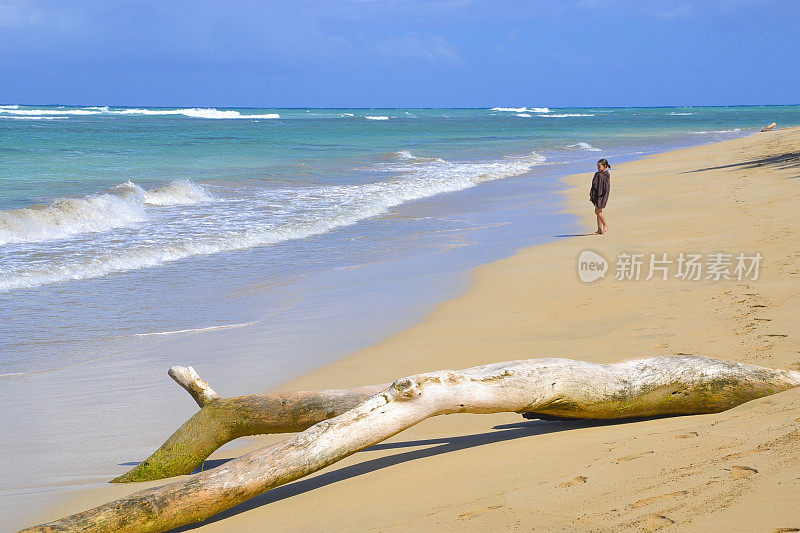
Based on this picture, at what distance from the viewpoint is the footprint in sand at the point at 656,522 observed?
250cm

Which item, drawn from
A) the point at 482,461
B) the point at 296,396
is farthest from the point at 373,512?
the point at 296,396

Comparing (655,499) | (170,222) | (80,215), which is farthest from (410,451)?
(80,215)

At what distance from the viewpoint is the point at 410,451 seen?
4051 millimetres

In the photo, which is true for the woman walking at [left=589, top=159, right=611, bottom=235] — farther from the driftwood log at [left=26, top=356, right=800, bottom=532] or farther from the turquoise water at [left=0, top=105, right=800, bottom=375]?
the driftwood log at [left=26, top=356, right=800, bottom=532]

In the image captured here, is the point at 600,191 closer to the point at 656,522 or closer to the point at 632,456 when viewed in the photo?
the point at 632,456

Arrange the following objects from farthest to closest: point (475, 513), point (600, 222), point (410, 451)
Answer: point (600, 222) → point (410, 451) → point (475, 513)

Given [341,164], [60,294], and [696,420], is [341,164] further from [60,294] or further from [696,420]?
[696,420]

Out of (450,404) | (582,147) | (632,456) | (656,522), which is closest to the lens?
(656,522)

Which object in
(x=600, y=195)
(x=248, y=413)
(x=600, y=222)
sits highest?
(x=600, y=195)

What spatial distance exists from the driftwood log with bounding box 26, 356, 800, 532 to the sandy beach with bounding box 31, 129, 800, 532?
147 millimetres

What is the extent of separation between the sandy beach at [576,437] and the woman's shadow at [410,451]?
12 millimetres

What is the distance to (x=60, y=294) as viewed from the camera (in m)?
8.57

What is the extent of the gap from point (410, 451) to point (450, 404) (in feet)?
1.83

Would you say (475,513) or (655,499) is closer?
(655,499)
